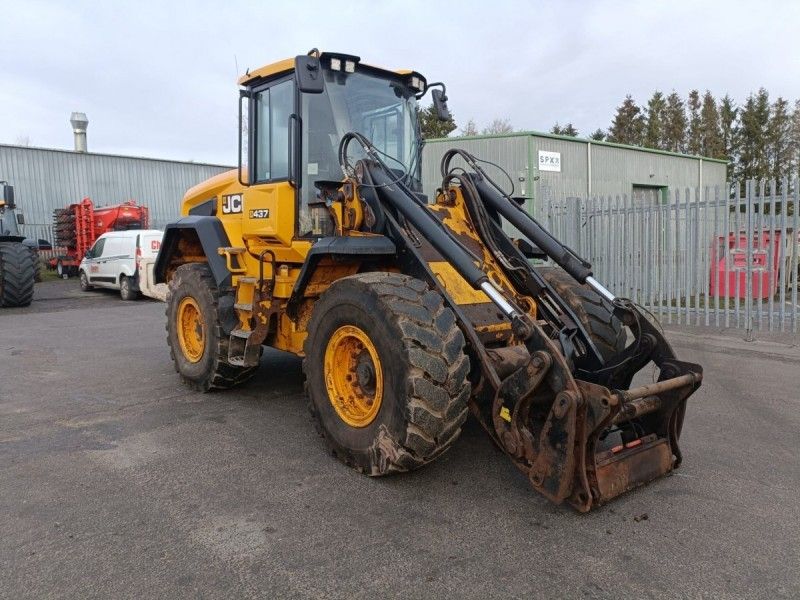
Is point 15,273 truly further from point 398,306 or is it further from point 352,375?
point 398,306

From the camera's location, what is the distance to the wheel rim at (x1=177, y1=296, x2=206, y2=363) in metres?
6.27

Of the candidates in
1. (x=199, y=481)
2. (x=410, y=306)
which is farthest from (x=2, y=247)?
(x=410, y=306)

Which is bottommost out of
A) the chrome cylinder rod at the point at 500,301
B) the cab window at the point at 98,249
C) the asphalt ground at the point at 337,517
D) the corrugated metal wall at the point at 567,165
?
the asphalt ground at the point at 337,517

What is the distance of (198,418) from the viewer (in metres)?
5.32

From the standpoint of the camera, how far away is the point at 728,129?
49.1 meters

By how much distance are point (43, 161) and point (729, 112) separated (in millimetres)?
48531

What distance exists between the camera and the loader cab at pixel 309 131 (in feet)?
16.7

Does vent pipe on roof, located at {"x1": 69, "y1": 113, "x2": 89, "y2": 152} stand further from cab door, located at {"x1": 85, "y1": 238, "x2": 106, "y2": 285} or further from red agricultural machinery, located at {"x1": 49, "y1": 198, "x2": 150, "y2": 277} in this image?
cab door, located at {"x1": 85, "y1": 238, "x2": 106, "y2": 285}

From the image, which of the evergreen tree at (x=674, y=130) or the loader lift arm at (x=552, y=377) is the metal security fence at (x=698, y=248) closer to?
the loader lift arm at (x=552, y=377)

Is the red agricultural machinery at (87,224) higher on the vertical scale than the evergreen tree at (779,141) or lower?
lower

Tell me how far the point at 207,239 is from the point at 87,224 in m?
17.5

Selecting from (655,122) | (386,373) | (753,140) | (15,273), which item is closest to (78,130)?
(15,273)

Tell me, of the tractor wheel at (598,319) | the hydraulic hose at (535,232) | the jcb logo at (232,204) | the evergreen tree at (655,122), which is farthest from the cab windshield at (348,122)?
the evergreen tree at (655,122)

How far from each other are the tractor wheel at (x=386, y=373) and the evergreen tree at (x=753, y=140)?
50.0 m
